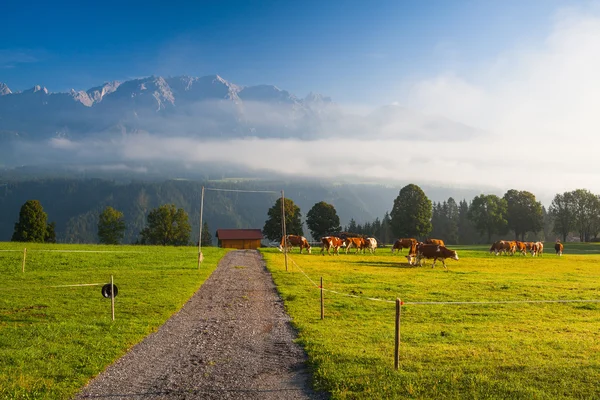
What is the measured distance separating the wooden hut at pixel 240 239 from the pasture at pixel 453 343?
73.2m

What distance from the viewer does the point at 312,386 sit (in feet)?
32.8

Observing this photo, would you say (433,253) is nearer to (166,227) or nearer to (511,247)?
(511,247)

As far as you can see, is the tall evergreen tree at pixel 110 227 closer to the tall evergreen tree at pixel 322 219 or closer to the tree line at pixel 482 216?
the tree line at pixel 482 216

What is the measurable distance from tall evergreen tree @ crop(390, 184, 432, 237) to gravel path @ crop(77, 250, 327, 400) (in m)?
86.0

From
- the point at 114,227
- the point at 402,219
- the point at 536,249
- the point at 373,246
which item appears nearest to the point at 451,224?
the point at 402,219

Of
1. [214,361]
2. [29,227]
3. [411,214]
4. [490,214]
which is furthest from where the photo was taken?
[490,214]

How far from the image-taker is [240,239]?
98375mm

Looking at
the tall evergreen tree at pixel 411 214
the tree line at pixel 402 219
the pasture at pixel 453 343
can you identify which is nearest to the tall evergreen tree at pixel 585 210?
the tree line at pixel 402 219

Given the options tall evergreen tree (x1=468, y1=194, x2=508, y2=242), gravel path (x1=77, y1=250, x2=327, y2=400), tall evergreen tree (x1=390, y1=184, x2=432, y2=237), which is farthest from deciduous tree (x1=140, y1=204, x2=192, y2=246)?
gravel path (x1=77, y1=250, x2=327, y2=400)

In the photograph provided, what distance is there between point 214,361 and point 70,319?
811 cm

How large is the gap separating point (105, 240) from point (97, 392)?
115m

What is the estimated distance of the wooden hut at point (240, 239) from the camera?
98188mm

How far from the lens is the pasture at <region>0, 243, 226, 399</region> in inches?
Result: 410

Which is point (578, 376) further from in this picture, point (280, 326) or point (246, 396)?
point (280, 326)
